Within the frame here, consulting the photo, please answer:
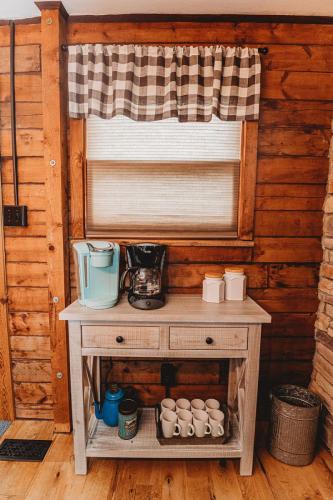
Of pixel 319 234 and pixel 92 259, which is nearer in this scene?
pixel 92 259

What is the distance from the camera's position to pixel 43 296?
82.5 inches

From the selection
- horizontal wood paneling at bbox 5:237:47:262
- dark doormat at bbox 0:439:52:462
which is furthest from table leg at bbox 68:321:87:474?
horizontal wood paneling at bbox 5:237:47:262

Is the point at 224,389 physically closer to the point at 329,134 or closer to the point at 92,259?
the point at 92,259

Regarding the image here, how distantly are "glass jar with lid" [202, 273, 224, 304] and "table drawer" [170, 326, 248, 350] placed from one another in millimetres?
250

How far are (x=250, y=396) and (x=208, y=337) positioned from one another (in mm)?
400

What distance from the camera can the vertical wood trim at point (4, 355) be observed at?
206 centimetres

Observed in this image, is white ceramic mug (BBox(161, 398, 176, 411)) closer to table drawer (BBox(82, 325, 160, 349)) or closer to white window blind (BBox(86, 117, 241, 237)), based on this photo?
table drawer (BBox(82, 325, 160, 349))

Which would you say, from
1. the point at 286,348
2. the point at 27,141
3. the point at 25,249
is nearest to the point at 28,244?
the point at 25,249

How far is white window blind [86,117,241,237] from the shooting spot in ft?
6.55

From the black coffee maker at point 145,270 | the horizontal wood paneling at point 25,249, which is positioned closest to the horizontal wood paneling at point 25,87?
the horizontal wood paneling at point 25,249

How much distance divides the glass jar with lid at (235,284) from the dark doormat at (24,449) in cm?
146

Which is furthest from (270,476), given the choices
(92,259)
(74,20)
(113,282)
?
(74,20)

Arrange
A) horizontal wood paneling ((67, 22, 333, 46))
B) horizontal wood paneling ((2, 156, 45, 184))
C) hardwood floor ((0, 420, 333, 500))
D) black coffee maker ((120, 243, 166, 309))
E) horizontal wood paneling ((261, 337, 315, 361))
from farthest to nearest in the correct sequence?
horizontal wood paneling ((261, 337, 315, 361)) < horizontal wood paneling ((2, 156, 45, 184)) < horizontal wood paneling ((67, 22, 333, 46)) < black coffee maker ((120, 243, 166, 309)) < hardwood floor ((0, 420, 333, 500))

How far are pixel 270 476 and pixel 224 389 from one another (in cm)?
55
